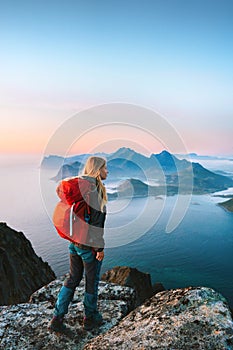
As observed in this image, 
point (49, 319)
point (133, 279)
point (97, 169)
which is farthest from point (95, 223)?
point (133, 279)

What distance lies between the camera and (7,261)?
74938 mm

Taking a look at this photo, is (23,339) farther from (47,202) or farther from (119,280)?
(119,280)

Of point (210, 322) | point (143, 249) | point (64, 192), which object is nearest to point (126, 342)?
point (210, 322)

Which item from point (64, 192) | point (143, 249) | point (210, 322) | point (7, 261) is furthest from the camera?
point (143, 249)

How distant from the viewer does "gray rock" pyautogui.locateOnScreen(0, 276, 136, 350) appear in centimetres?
556

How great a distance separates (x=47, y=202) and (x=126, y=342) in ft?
13.3

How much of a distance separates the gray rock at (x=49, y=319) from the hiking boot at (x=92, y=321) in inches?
3.9

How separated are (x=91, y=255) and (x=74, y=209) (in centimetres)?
101

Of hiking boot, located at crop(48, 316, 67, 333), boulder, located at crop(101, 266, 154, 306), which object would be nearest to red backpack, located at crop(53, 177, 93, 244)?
hiking boot, located at crop(48, 316, 67, 333)

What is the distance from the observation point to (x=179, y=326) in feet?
14.8

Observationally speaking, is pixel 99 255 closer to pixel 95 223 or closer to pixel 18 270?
pixel 95 223

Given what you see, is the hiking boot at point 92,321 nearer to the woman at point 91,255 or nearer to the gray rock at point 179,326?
the woman at point 91,255

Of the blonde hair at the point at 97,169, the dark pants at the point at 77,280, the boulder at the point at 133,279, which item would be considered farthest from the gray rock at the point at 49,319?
the boulder at the point at 133,279

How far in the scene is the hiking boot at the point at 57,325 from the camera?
5.89 meters
